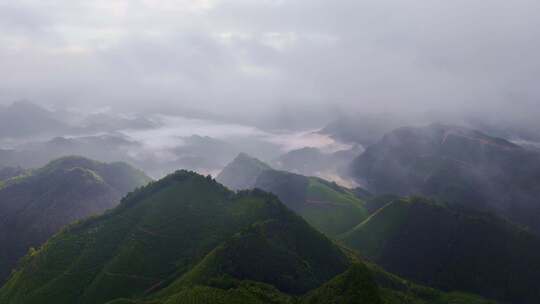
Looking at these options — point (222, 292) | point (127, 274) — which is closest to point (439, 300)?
point (222, 292)

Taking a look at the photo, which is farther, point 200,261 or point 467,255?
point 467,255

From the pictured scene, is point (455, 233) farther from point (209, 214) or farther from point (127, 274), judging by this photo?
point (127, 274)

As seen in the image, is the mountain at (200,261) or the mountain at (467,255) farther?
the mountain at (467,255)

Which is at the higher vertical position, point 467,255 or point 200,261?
point 200,261
